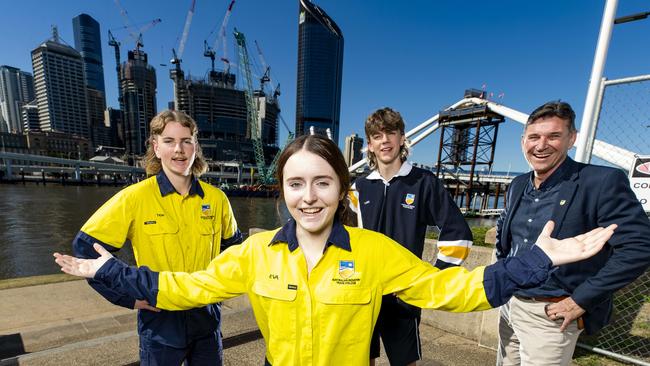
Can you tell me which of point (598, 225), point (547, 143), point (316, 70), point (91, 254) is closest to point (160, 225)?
point (91, 254)

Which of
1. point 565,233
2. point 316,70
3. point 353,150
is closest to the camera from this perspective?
point 565,233

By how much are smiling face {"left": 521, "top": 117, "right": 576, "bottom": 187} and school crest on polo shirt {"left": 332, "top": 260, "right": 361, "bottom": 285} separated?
6.29 ft

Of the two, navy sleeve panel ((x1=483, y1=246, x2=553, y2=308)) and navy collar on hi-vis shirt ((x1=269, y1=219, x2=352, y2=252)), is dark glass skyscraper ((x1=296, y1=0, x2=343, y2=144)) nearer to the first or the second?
navy collar on hi-vis shirt ((x1=269, y1=219, x2=352, y2=252))

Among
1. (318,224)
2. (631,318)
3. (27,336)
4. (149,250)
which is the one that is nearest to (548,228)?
(318,224)

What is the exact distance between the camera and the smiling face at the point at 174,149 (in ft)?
7.62

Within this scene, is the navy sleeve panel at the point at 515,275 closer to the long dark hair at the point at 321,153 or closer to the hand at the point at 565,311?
the long dark hair at the point at 321,153

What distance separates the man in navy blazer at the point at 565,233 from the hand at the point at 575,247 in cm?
84

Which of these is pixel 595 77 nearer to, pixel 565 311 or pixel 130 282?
pixel 565 311

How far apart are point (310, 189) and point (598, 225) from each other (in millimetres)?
2234

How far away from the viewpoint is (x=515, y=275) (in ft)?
4.40

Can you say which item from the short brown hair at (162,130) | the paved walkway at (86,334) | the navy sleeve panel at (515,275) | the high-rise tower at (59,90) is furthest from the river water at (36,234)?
the high-rise tower at (59,90)

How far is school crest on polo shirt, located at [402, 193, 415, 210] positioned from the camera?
2.53 m

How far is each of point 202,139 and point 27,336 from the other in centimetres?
12107

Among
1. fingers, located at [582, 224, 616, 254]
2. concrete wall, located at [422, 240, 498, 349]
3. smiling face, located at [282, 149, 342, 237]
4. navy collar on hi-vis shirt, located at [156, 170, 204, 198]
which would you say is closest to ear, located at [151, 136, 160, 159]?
navy collar on hi-vis shirt, located at [156, 170, 204, 198]
